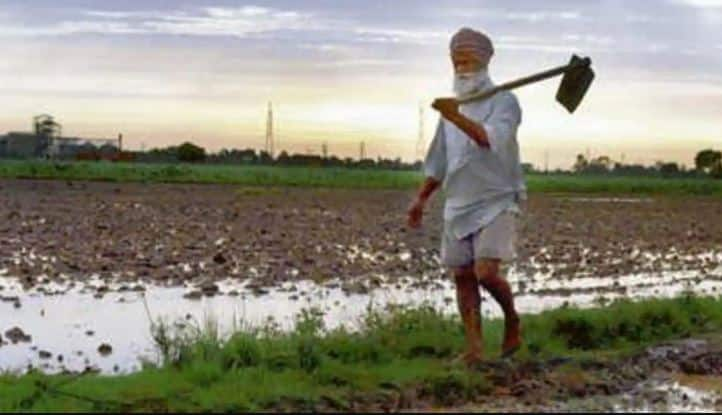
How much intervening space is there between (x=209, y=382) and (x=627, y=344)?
12.5 ft

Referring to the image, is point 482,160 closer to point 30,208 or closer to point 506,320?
point 506,320

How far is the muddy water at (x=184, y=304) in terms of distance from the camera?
34.1ft

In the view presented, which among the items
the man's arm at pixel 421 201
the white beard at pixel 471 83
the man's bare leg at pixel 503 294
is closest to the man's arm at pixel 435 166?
the man's arm at pixel 421 201

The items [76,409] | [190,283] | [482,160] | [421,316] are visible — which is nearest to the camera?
[76,409]

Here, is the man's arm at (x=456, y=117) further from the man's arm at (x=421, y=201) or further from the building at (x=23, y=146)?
the building at (x=23, y=146)

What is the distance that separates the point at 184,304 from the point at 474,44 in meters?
5.98

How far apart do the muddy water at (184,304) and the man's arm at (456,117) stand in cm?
286

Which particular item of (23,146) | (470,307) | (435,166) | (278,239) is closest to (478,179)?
(435,166)

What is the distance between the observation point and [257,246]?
20266 millimetres

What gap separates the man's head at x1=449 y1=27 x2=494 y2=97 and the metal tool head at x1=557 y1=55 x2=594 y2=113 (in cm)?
63

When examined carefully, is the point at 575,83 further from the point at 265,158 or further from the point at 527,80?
the point at 265,158

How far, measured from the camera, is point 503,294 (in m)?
8.67

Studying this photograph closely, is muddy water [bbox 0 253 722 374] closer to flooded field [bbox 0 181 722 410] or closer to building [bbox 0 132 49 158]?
flooded field [bbox 0 181 722 410]

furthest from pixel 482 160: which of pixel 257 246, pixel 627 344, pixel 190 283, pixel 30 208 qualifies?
pixel 30 208
